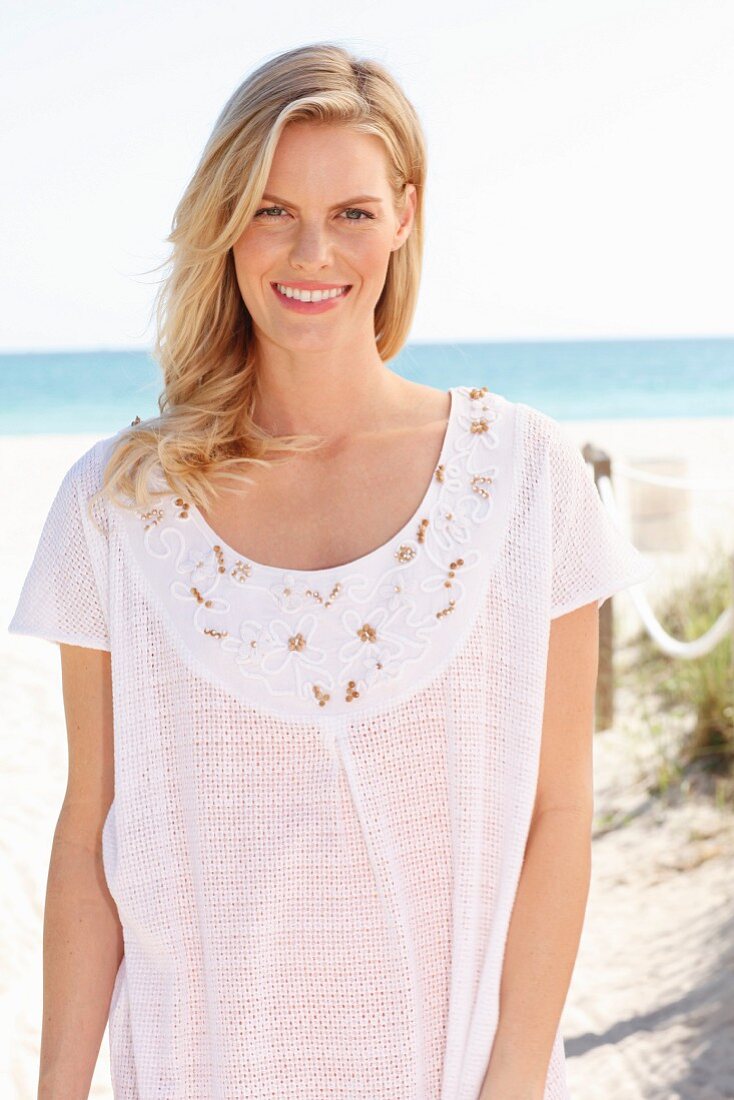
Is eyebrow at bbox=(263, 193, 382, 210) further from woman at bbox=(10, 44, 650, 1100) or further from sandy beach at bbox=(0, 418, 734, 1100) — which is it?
sandy beach at bbox=(0, 418, 734, 1100)

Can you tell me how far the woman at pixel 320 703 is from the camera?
5.62 ft

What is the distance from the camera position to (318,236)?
69.5 inches

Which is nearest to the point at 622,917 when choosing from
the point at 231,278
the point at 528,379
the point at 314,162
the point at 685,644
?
the point at 685,644

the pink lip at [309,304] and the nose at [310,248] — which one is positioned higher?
the nose at [310,248]

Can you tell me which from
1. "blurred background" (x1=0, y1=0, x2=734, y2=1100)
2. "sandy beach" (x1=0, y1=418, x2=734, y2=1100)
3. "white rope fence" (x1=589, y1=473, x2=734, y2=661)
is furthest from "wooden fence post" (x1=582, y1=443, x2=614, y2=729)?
"blurred background" (x1=0, y1=0, x2=734, y2=1100)

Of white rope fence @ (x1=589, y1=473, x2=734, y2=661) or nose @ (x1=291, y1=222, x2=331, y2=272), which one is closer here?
nose @ (x1=291, y1=222, x2=331, y2=272)

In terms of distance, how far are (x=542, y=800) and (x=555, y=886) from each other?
114 mm

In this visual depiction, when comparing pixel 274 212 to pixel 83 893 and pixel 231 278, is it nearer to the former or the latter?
pixel 231 278

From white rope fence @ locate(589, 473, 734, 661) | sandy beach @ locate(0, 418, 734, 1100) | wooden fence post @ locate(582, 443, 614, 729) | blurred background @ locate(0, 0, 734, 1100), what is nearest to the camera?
sandy beach @ locate(0, 418, 734, 1100)

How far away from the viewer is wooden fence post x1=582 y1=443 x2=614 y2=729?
660cm

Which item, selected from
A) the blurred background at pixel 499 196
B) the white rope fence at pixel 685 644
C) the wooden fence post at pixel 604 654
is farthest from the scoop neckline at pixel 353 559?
the blurred background at pixel 499 196

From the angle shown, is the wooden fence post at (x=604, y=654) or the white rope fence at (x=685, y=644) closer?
the white rope fence at (x=685, y=644)

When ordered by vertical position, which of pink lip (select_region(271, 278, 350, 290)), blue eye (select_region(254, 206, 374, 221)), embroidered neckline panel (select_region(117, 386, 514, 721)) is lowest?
embroidered neckline panel (select_region(117, 386, 514, 721))

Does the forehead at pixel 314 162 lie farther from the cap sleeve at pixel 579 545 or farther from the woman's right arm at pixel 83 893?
the woman's right arm at pixel 83 893
